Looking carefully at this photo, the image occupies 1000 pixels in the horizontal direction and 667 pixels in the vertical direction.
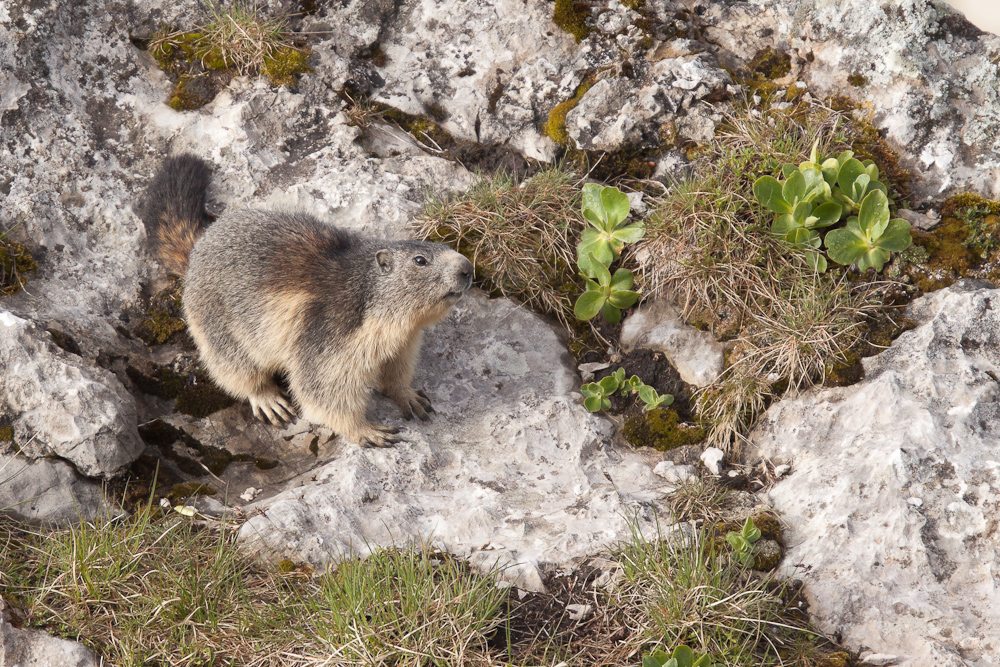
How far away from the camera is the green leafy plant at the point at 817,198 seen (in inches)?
215

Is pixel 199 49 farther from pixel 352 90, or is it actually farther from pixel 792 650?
pixel 792 650

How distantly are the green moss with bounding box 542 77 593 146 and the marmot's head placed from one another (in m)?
1.83

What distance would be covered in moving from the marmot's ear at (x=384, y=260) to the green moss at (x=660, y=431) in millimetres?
2140

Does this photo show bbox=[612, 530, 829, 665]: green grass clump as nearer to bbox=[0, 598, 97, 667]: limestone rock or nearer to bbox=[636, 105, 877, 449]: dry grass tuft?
bbox=[636, 105, 877, 449]: dry grass tuft

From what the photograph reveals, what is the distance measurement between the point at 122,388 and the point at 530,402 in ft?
9.73

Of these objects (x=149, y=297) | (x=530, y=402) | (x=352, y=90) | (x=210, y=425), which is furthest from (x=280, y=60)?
(x=530, y=402)

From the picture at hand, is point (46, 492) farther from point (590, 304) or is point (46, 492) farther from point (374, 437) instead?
point (590, 304)

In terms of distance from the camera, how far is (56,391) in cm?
498

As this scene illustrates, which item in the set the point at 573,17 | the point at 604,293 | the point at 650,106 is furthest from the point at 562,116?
the point at 604,293

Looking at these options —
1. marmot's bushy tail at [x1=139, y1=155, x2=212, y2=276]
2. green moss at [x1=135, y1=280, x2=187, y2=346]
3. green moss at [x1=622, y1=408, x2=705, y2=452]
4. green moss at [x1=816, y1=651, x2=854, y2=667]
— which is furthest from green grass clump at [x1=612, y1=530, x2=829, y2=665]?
marmot's bushy tail at [x1=139, y1=155, x2=212, y2=276]

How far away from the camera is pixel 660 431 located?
5.56m

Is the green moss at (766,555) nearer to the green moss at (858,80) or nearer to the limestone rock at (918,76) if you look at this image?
the limestone rock at (918,76)

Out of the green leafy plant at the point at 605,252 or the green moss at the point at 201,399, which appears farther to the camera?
the green leafy plant at the point at 605,252

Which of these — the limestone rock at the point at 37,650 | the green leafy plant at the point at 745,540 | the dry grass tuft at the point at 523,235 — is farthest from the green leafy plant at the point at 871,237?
the limestone rock at the point at 37,650
